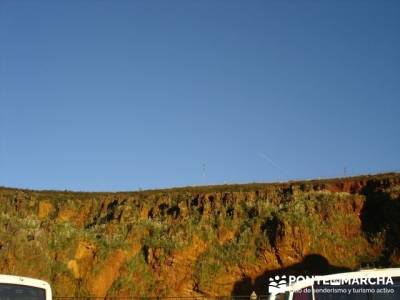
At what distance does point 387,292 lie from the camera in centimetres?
1169

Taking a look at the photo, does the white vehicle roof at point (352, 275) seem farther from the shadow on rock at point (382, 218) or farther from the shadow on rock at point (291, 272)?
the shadow on rock at point (291, 272)

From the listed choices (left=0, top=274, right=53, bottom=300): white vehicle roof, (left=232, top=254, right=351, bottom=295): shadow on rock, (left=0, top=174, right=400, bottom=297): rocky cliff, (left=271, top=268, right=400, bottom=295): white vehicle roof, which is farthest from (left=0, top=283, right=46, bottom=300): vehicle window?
(left=0, top=174, right=400, bottom=297): rocky cliff

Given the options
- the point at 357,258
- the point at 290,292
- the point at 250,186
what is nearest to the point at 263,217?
the point at 357,258

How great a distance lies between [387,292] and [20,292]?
25.7ft

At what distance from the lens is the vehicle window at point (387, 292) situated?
38.4 feet

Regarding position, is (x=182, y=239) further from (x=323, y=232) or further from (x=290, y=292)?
(x=290, y=292)

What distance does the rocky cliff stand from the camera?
33.2 meters

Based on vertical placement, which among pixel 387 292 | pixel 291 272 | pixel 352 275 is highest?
pixel 291 272

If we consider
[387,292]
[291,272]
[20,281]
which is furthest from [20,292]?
[291,272]

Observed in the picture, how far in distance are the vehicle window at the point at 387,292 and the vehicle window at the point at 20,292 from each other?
731cm

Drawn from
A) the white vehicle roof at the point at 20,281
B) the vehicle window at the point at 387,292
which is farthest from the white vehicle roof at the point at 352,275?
the white vehicle roof at the point at 20,281

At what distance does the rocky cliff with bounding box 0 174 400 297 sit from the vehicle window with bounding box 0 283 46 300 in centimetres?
2043

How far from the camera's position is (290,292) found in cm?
1194

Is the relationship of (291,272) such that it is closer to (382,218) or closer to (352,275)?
(382,218)
